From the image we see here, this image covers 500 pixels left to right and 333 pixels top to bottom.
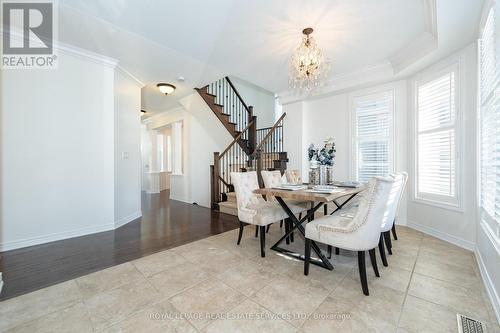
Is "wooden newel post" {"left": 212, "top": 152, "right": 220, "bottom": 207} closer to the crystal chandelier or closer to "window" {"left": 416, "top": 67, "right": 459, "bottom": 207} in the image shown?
the crystal chandelier

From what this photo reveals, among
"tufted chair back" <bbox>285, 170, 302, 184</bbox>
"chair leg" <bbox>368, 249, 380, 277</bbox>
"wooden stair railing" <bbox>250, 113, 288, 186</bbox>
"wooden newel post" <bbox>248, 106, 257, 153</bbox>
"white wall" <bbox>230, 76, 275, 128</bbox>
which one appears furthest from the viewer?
"white wall" <bbox>230, 76, 275, 128</bbox>

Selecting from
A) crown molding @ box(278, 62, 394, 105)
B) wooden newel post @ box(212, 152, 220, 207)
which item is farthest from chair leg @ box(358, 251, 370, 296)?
wooden newel post @ box(212, 152, 220, 207)

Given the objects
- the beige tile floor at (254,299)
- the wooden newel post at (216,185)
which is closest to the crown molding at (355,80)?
the wooden newel post at (216,185)

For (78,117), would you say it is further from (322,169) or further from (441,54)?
(441,54)

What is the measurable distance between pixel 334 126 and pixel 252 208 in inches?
111

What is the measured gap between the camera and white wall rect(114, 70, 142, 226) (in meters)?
3.58

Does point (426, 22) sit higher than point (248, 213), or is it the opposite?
point (426, 22)

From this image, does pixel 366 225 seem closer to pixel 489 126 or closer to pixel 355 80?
pixel 489 126

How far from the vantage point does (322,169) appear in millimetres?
2758

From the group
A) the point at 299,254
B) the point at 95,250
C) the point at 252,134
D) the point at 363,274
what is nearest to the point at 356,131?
the point at 252,134

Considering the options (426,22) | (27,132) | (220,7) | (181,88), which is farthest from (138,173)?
(426,22)

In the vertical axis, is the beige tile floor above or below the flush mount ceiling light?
below

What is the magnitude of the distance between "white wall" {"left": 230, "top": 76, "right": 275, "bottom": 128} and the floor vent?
259 inches

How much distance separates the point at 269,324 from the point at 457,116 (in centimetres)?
342
